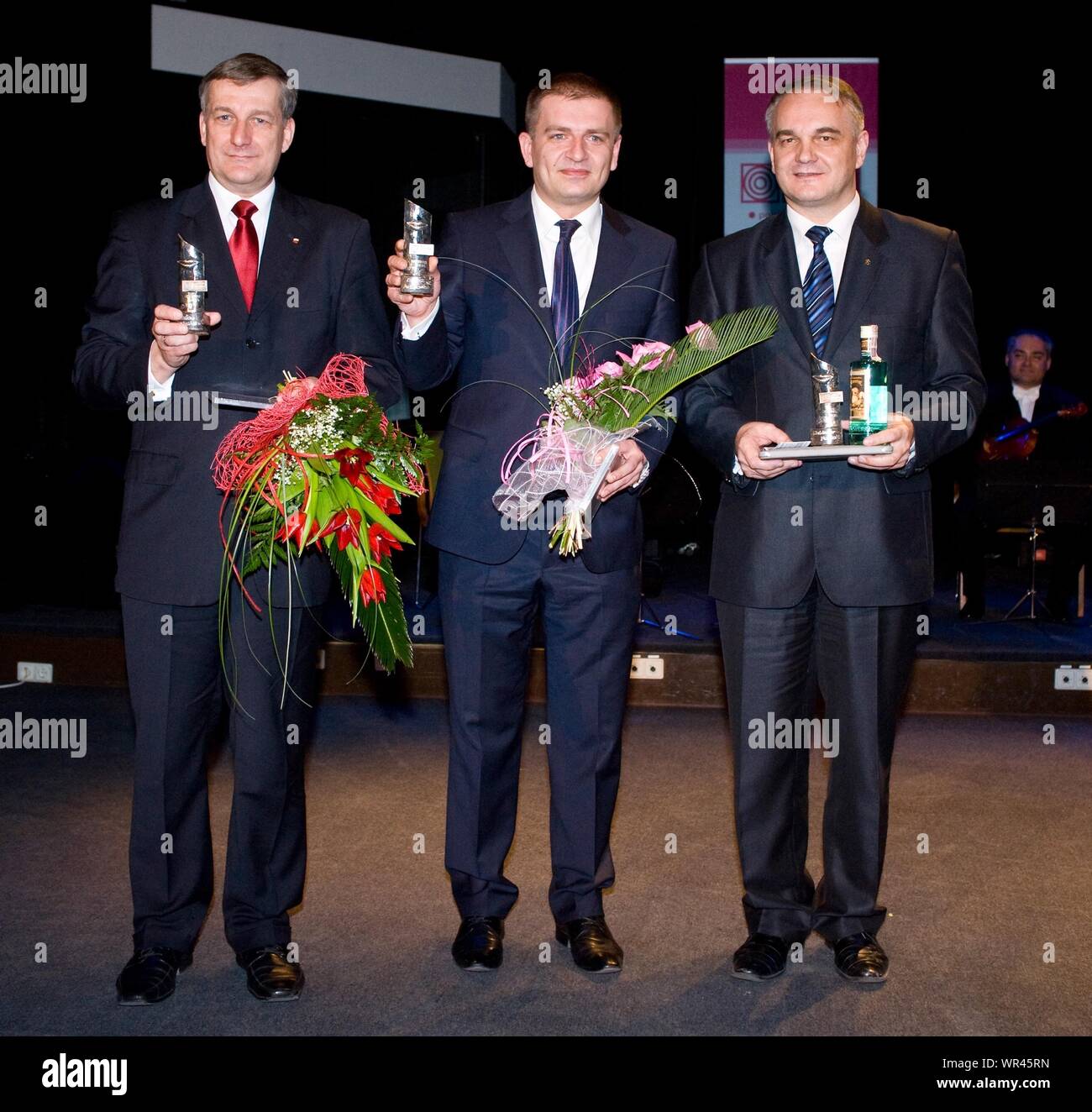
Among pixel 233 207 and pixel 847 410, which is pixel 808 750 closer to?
pixel 847 410

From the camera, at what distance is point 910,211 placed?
9031 millimetres

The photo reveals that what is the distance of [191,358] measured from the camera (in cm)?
267

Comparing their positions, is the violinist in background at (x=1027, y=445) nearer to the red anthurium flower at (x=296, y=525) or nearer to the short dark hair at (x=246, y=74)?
the short dark hair at (x=246, y=74)

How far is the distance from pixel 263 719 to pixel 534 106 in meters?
1.50

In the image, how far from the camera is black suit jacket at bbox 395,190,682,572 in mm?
2842

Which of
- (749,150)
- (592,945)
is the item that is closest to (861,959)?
(592,945)

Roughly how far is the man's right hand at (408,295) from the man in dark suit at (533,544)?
8cm

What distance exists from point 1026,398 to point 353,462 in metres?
5.82

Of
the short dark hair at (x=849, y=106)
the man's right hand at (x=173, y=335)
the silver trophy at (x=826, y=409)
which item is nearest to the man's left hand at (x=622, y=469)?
the silver trophy at (x=826, y=409)

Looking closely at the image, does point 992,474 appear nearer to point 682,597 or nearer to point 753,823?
point 682,597

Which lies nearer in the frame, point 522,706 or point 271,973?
point 271,973

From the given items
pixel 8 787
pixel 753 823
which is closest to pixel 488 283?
pixel 753 823

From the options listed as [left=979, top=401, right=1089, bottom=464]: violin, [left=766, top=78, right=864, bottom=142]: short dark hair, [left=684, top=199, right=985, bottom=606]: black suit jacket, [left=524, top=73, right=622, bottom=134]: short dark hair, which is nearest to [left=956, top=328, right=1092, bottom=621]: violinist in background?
[left=979, top=401, right=1089, bottom=464]: violin

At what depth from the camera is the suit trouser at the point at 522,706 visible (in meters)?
2.87
